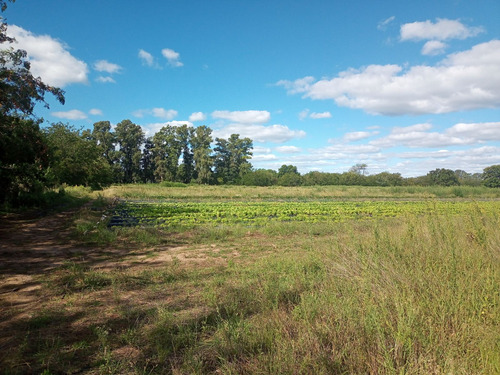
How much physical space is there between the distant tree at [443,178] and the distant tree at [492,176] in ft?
24.3

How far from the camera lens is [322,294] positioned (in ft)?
13.7

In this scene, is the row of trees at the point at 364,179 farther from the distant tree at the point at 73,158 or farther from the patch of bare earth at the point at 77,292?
the patch of bare earth at the point at 77,292

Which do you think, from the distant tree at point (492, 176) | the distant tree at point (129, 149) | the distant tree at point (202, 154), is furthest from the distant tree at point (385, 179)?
the distant tree at point (129, 149)

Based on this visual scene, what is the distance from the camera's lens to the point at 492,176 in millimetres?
63906

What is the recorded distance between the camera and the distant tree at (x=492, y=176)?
58928 mm

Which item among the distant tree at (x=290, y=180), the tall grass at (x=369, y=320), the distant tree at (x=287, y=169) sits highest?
the distant tree at (x=287, y=169)

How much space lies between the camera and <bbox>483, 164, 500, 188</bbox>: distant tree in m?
58.9

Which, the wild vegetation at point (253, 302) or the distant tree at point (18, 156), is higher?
the distant tree at point (18, 156)

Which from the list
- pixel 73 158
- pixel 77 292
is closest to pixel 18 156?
pixel 77 292

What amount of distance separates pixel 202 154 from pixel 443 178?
65.6m

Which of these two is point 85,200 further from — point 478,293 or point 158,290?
point 478,293

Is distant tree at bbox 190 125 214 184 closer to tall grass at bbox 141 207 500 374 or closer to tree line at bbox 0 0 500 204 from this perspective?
tree line at bbox 0 0 500 204

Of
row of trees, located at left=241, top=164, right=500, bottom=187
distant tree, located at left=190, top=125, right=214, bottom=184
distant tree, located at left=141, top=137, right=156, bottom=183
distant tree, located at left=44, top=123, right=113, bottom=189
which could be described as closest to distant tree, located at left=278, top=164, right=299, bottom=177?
row of trees, located at left=241, top=164, right=500, bottom=187

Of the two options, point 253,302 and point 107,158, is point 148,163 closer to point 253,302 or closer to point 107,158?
point 107,158
